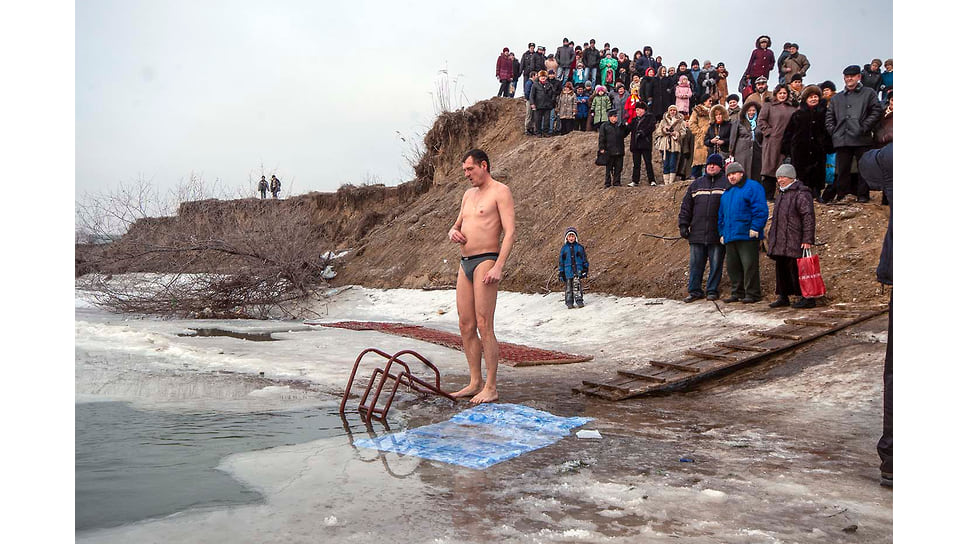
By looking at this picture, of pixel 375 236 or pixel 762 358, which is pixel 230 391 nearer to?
pixel 762 358

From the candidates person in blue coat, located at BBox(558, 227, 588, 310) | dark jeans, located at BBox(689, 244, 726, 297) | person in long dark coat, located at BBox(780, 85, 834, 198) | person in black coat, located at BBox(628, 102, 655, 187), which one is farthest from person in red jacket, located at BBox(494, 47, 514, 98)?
dark jeans, located at BBox(689, 244, 726, 297)

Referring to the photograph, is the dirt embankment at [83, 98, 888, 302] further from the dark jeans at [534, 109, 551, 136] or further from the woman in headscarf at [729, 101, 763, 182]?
the woman in headscarf at [729, 101, 763, 182]

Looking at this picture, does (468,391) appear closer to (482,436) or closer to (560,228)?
(482,436)

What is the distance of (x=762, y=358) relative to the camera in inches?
279

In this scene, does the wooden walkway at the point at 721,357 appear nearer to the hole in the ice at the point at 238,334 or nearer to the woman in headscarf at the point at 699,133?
the hole in the ice at the point at 238,334

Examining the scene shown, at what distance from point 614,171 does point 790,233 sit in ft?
29.1

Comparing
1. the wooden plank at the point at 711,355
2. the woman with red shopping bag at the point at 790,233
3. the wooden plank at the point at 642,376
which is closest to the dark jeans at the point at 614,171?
the woman with red shopping bag at the point at 790,233

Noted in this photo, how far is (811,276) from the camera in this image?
905 cm

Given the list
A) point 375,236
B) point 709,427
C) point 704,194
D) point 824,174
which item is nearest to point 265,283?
point 375,236

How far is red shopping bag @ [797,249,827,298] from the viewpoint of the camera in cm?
902

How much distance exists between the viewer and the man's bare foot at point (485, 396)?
5.70 meters

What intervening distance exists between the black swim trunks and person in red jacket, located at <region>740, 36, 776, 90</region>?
13305 mm

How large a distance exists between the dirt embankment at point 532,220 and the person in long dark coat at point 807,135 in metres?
0.86
